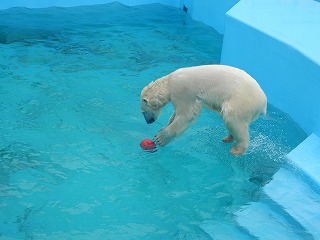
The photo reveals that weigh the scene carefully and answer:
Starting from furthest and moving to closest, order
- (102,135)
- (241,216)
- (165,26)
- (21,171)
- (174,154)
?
1. (165,26)
2. (102,135)
3. (174,154)
4. (21,171)
5. (241,216)

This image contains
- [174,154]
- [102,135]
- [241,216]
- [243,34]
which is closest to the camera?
[241,216]

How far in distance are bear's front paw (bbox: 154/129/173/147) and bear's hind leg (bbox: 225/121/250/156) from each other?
53 cm

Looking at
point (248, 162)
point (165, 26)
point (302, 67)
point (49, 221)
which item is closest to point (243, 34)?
point (302, 67)

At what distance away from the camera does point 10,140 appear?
187 inches

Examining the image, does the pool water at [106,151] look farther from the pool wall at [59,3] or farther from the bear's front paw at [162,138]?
the pool wall at [59,3]

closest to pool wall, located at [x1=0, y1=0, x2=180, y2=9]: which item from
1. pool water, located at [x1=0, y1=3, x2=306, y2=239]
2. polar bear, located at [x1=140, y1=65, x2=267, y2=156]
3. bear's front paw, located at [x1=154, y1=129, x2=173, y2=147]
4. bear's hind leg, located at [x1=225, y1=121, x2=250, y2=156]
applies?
pool water, located at [x1=0, y1=3, x2=306, y2=239]

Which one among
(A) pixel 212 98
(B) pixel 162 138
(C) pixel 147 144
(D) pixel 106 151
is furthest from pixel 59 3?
(A) pixel 212 98

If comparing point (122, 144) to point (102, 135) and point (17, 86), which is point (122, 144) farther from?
point (17, 86)

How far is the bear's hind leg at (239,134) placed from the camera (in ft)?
12.9

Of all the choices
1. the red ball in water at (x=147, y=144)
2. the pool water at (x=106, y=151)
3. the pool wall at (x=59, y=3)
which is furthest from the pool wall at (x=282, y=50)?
the pool wall at (x=59, y=3)

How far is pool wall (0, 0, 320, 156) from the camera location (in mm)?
4707

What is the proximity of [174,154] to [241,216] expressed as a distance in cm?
119

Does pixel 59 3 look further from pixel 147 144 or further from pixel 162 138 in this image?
pixel 162 138

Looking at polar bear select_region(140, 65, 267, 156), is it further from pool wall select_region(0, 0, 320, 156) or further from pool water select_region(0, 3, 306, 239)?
pool wall select_region(0, 0, 320, 156)
